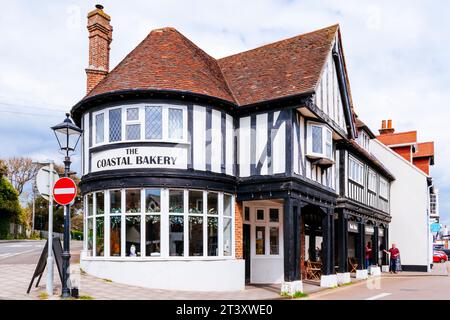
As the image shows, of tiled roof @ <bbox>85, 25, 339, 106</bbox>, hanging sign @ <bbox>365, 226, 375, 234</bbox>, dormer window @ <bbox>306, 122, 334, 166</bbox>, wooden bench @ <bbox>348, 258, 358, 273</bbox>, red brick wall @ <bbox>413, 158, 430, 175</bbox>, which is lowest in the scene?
wooden bench @ <bbox>348, 258, 358, 273</bbox>

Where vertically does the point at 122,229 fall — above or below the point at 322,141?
below

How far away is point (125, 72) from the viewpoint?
1672 centimetres

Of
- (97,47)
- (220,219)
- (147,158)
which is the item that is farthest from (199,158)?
(97,47)

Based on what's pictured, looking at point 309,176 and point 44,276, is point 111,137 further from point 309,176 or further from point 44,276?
point 309,176

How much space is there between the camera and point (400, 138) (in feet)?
125

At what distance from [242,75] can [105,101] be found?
5620mm

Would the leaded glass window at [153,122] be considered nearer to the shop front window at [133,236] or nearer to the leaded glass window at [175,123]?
the leaded glass window at [175,123]

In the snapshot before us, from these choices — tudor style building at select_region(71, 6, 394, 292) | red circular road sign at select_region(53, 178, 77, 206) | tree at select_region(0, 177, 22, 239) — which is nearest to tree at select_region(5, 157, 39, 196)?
tree at select_region(0, 177, 22, 239)

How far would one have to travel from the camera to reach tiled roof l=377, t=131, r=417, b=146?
37.4 meters

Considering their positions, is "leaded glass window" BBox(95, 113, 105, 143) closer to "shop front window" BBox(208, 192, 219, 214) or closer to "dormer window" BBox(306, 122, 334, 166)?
"shop front window" BBox(208, 192, 219, 214)

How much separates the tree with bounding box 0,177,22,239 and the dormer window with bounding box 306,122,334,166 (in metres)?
37.2

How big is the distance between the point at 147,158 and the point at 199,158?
1655 millimetres

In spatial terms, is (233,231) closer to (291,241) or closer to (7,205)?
(291,241)

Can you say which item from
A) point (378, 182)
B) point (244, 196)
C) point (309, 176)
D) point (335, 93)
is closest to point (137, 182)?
point (244, 196)
